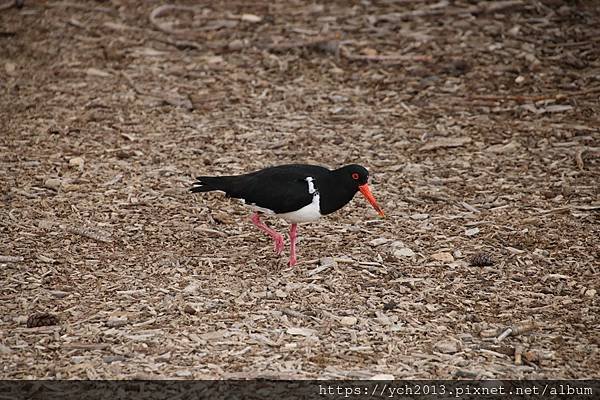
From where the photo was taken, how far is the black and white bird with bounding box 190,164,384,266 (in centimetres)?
588

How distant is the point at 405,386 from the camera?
182 inches

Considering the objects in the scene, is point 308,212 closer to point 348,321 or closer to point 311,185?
point 311,185

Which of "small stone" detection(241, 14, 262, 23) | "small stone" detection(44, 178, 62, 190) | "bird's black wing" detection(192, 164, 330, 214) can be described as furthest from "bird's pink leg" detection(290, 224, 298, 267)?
"small stone" detection(241, 14, 262, 23)

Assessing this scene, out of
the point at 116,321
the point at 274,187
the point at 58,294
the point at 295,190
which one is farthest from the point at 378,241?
the point at 58,294

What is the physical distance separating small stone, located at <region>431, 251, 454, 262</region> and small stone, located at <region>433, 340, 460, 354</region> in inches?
43.3

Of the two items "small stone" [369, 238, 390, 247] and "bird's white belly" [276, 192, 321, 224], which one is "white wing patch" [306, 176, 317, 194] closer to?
"bird's white belly" [276, 192, 321, 224]

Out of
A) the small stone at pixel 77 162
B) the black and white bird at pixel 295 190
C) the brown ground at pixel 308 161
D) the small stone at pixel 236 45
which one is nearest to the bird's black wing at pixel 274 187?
the black and white bird at pixel 295 190

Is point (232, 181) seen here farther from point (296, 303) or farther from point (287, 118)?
point (287, 118)

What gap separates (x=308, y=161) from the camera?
7613mm

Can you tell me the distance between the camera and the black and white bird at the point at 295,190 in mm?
5879

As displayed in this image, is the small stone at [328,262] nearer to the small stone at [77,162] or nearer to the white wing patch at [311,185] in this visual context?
the white wing patch at [311,185]

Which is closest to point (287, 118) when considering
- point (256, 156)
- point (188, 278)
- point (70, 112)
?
point (256, 156)

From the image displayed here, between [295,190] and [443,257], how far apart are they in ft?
3.95

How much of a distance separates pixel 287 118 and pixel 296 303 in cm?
325
